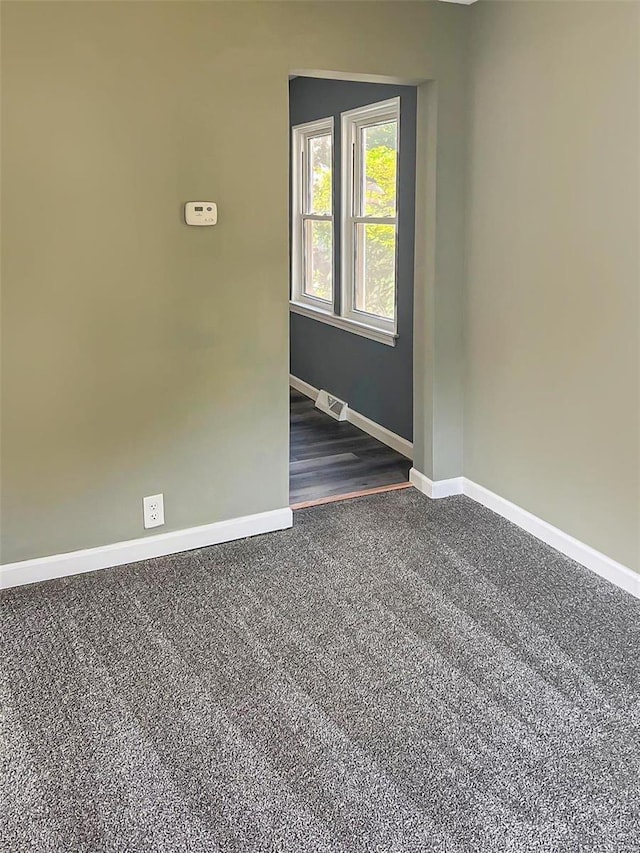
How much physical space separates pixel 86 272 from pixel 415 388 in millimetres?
1788

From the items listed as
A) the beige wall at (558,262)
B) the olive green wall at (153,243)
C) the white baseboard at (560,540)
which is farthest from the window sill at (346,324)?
the olive green wall at (153,243)

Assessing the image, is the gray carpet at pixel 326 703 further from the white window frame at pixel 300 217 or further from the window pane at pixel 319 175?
the window pane at pixel 319 175

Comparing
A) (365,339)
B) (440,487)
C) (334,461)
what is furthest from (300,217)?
(440,487)

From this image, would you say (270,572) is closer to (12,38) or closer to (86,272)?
(86,272)

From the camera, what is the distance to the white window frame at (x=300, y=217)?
5.68 meters

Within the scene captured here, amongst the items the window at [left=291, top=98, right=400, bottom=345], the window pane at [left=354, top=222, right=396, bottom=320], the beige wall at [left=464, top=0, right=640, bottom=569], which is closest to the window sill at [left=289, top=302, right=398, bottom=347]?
the window at [left=291, top=98, right=400, bottom=345]

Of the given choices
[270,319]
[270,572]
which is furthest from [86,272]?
[270,572]

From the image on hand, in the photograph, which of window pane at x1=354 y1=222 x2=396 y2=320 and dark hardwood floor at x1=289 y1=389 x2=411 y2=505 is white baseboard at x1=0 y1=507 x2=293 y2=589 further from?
window pane at x1=354 y1=222 x2=396 y2=320

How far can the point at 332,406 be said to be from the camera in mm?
5527

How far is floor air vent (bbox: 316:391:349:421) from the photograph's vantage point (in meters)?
5.41

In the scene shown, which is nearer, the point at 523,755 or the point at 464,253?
the point at 523,755

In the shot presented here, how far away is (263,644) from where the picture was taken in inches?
108

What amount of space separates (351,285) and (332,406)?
0.84m

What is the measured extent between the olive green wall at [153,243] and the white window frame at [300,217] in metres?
2.12
